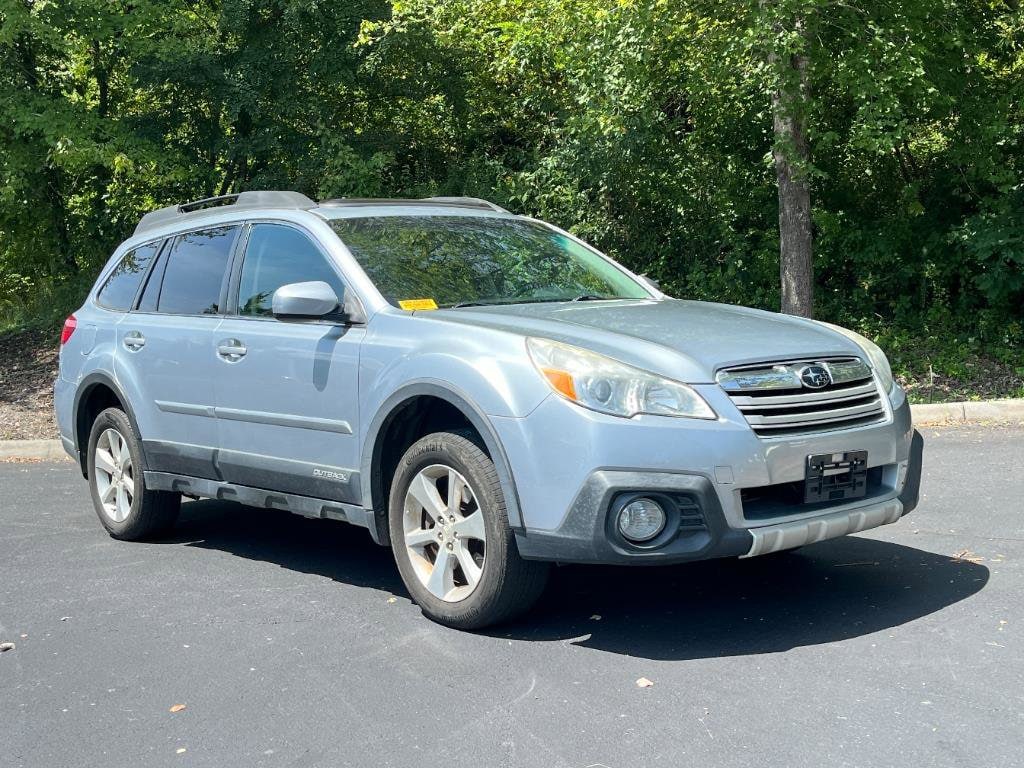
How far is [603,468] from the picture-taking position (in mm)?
4422

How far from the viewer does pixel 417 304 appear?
540 centimetres

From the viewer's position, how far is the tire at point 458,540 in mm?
4742

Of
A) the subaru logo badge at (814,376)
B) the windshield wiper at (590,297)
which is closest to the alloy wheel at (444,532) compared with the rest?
the windshield wiper at (590,297)

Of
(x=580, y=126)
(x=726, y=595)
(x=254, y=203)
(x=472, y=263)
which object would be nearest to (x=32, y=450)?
(x=254, y=203)

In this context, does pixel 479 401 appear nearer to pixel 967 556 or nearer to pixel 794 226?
pixel 967 556

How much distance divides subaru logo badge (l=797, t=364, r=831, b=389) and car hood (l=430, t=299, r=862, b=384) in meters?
0.07

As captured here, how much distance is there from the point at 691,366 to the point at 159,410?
10.7 ft

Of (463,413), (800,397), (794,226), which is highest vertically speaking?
A: (794,226)

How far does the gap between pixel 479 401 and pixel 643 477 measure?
29.3 inches

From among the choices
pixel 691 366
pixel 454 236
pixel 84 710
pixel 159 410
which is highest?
pixel 454 236

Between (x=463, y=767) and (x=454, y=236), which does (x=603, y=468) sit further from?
(x=454, y=236)

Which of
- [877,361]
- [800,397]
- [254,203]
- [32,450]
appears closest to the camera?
[800,397]

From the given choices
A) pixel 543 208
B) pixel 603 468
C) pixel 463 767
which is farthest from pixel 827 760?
pixel 543 208

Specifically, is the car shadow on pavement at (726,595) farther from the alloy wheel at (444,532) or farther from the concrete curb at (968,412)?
the concrete curb at (968,412)
